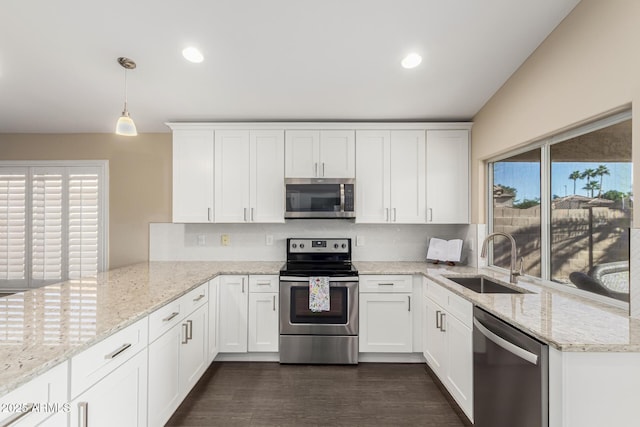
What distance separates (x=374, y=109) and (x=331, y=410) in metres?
2.59

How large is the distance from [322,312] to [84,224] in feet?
9.38

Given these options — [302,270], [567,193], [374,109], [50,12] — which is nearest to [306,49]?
[374,109]

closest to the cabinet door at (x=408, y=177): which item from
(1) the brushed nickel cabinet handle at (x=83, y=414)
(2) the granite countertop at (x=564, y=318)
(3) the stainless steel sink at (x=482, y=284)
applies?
(3) the stainless steel sink at (x=482, y=284)

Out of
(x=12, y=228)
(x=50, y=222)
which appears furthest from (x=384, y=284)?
(x=12, y=228)

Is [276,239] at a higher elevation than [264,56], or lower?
lower

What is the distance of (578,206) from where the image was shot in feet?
6.41

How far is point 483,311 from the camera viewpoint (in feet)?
5.71

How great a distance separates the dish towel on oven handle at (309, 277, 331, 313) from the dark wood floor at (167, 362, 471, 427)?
1.81 ft

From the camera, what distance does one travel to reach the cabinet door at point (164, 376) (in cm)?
168

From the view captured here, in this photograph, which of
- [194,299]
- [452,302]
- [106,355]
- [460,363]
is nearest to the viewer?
[106,355]

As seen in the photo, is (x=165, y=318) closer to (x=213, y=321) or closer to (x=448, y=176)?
(x=213, y=321)

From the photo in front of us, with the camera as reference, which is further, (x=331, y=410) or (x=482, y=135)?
(x=482, y=135)

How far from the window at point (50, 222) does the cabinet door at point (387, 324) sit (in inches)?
117

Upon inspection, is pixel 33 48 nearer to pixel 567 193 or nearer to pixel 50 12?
pixel 50 12
